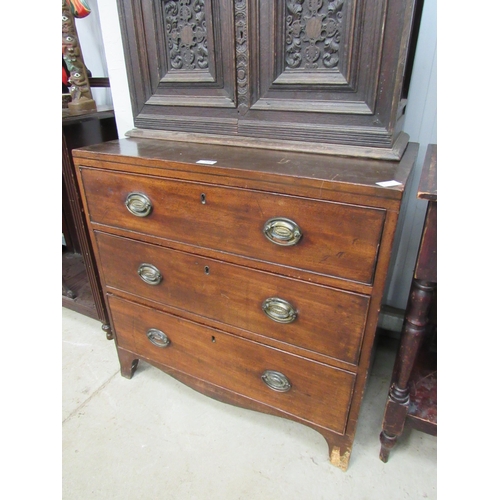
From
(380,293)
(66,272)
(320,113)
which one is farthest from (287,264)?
(66,272)

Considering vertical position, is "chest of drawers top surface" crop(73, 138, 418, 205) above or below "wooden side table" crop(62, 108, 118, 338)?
above

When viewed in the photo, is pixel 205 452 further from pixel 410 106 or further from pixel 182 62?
pixel 410 106

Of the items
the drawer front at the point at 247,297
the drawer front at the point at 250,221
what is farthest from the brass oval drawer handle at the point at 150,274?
the drawer front at the point at 250,221

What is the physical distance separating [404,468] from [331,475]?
0.74ft

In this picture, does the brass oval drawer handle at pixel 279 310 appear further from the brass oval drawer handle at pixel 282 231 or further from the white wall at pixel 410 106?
the white wall at pixel 410 106

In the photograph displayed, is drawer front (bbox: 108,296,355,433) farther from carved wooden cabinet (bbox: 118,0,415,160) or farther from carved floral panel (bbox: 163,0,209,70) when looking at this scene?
carved floral panel (bbox: 163,0,209,70)

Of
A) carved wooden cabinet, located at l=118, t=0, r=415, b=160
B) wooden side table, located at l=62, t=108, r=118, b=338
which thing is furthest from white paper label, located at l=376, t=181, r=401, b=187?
wooden side table, located at l=62, t=108, r=118, b=338

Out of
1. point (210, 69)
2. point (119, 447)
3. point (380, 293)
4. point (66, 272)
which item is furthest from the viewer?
point (66, 272)

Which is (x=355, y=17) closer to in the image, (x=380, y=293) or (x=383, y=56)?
(x=383, y=56)

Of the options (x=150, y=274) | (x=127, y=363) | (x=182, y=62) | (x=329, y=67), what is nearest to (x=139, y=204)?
(x=150, y=274)

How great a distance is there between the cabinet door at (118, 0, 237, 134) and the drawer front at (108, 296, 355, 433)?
62cm

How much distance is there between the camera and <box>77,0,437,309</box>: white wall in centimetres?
108

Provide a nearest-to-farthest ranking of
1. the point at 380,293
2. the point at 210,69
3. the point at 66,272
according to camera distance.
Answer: the point at 380,293 < the point at 210,69 < the point at 66,272

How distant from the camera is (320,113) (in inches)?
34.7
